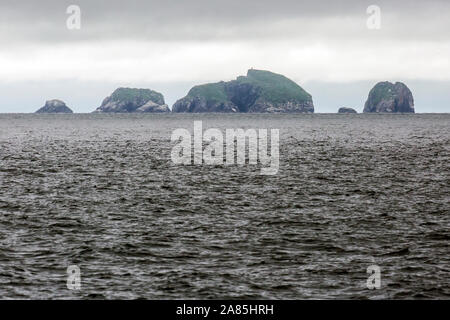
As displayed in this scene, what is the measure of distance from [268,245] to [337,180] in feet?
85.9

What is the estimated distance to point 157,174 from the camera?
59.6 meters

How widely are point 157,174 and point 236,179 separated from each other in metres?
9.07

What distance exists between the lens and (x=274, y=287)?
74.8 feet

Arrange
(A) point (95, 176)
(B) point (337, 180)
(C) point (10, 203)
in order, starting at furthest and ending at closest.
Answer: (A) point (95, 176)
(B) point (337, 180)
(C) point (10, 203)

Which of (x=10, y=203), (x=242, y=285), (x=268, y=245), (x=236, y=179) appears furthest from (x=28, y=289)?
(x=236, y=179)

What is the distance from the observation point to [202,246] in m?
28.8

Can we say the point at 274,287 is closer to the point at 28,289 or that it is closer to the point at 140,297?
the point at 140,297

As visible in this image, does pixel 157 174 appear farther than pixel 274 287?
Yes

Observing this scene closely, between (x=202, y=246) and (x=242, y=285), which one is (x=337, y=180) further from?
(x=242, y=285)

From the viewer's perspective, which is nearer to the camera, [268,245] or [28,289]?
[28,289]
